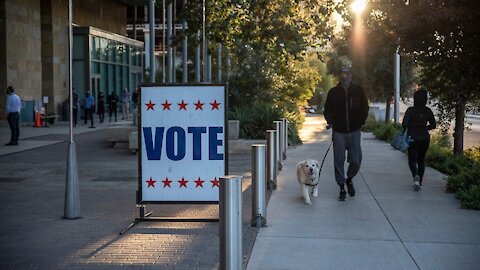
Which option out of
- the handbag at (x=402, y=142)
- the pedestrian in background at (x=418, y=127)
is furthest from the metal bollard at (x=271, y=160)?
the pedestrian in background at (x=418, y=127)

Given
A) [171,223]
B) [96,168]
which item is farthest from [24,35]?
[171,223]

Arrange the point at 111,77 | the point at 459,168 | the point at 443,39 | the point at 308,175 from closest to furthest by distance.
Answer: the point at 308,175 < the point at 443,39 < the point at 459,168 < the point at 111,77

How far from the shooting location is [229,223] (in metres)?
4.88

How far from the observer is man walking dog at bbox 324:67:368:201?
30.5 ft

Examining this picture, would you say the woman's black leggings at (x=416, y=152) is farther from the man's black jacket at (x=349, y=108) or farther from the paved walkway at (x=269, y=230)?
the man's black jacket at (x=349, y=108)

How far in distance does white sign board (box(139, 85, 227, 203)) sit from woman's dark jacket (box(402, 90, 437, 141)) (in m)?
4.01

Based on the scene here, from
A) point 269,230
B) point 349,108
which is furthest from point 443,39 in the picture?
point 269,230

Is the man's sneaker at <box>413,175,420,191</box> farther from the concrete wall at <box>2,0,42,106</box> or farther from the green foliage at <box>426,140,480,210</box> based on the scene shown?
the concrete wall at <box>2,0,42,106</box>

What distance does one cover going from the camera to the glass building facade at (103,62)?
1375 inches

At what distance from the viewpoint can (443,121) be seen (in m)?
13.5

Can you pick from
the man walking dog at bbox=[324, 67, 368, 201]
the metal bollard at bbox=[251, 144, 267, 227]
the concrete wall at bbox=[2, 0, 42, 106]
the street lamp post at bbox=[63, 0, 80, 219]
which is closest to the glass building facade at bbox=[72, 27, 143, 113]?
the concrete wall at bbox=[2, 0, 42, 106]

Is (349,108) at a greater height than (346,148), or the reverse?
(349,108)

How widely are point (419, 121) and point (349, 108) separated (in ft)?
5.91

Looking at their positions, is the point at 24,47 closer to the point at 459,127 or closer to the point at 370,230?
the point at 459,127
